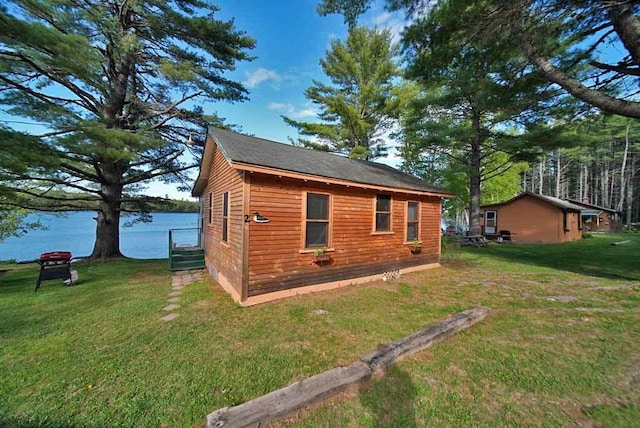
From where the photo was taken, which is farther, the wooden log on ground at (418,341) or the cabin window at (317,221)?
the cabin window at (317,221)

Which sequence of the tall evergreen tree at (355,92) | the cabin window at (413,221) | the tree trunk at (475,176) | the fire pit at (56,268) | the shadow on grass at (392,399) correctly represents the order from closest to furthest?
1. the shadow on grass at (392,399)
2. the fire pit at (56,268)
3. the cabin window at (413,221)
4. the tree trunk at (475,176)
5. the tall evergreen tree at (355,92)

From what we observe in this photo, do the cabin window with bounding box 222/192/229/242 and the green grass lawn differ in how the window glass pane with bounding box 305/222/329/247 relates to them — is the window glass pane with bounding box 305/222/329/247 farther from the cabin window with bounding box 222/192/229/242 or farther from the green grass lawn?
the cabin window with bounding box 222/192/229/242

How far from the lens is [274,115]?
59.2 feet

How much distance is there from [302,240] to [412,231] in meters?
4.62

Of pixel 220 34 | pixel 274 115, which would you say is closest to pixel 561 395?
pixel 220 34

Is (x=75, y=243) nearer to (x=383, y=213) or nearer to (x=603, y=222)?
(x=383, y=213)

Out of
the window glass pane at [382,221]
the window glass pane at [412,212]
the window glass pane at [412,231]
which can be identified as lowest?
the window glass pane at [412,231]

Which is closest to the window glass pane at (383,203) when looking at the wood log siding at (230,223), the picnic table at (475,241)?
the wood log siding at (230,223)

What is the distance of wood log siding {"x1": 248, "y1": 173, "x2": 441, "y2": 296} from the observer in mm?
5387

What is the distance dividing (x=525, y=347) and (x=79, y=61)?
12784mm

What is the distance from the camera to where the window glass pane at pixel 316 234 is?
20.4ft

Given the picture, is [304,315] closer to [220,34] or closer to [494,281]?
[494,281]

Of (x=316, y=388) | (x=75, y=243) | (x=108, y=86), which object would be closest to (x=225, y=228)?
(x=316, y=388)

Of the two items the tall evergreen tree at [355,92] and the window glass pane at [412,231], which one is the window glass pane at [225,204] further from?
the tall evergreen tree at [355,92]
